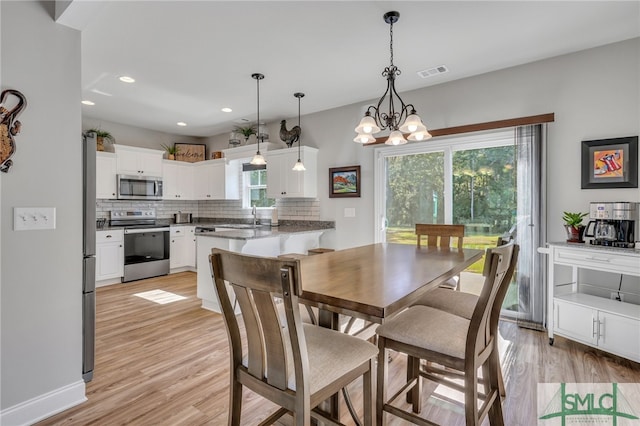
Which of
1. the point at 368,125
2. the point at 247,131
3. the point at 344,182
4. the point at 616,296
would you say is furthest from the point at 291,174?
the point at 616,296

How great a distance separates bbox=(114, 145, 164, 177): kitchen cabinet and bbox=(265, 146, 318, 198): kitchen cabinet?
2.09 metres

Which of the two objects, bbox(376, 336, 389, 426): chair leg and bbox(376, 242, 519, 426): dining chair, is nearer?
bbox(376, 242, 519, 426): dining chair

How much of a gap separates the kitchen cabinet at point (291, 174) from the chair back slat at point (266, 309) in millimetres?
3412

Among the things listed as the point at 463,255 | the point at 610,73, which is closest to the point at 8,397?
the point at 463,255

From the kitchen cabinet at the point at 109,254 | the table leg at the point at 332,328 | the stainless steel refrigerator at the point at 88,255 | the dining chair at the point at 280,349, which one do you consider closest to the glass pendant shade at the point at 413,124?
the table leg at the point at 332,328

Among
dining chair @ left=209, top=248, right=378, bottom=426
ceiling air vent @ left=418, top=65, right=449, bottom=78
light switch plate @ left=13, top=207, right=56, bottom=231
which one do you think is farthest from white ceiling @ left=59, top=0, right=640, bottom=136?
dining chair @ left=209, top=248, right=378, bottom=426

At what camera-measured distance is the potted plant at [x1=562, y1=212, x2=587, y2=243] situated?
2.75 metres

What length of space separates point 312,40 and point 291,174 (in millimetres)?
2192

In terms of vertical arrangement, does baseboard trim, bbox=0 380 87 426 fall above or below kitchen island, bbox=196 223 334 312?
below

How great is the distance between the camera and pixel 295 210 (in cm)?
505

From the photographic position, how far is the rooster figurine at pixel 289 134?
4812 mm

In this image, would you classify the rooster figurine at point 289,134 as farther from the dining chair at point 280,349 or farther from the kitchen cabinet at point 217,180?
the dining chair at point 280,349

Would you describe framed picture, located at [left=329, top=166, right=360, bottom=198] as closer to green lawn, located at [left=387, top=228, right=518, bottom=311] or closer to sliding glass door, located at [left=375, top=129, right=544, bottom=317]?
sliding glass door, located at [left=375, top=129, right=544, bottom=317]

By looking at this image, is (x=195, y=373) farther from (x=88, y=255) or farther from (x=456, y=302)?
(x=456, y=302)
